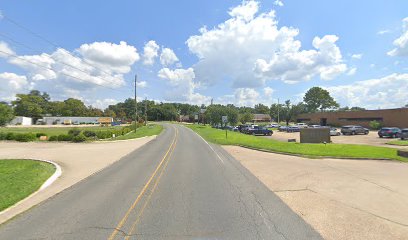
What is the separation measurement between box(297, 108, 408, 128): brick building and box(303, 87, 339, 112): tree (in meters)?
49.7

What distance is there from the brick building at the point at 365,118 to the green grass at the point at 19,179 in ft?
199

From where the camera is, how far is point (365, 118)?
217ft

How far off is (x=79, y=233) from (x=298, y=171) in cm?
1156

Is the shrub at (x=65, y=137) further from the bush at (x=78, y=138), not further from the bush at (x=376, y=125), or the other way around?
the bush at (x=376, y=125)

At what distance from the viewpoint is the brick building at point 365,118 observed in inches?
2180

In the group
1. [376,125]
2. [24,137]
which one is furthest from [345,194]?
[376,125]

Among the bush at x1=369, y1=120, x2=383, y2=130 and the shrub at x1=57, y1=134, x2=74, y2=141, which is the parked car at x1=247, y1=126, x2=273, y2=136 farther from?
the shrub at x1=57, y1=134, x2=74, y2=141

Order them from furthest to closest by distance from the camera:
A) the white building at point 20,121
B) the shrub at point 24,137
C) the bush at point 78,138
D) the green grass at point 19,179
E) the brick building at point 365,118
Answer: the white building at point 20,121 < the brick building at point 365,118 < the shrub at point 24,137 < the bush at point 78,138 < the green grass at point 19,179

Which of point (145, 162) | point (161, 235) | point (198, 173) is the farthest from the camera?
point (145, 162)

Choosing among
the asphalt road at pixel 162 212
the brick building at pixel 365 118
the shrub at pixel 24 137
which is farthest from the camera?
the brick building at pixel 365 118

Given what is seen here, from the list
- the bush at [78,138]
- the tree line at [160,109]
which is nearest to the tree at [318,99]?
the tree line at [160,109]

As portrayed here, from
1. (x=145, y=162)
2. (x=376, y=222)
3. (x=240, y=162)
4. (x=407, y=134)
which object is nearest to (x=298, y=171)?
(x=240, y=162)

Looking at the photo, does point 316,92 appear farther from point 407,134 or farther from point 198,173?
point 198,173

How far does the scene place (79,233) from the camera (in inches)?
267
